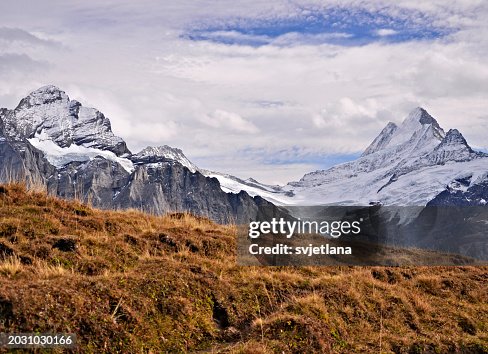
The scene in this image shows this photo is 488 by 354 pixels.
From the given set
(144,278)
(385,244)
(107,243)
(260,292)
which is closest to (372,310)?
(260,292)

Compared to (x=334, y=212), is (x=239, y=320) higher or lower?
lower

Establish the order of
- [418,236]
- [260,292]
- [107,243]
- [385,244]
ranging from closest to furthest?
[260,292], [107,243], [385,244], [418,236]

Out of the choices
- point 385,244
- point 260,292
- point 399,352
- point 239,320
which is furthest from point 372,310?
point 385,244

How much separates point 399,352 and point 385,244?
14.0 m

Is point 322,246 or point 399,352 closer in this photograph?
point 399,352

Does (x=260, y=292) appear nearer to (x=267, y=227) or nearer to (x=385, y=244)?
(x=267, y=227)

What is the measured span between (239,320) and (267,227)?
6.98 meters

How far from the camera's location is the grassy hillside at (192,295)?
12.9 metres

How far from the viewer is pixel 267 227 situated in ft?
72.9

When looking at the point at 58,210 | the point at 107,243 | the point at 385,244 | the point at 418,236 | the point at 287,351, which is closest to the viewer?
the point at 287,351

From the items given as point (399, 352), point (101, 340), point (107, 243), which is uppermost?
point (107, 243)

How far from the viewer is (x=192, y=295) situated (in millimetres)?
15625

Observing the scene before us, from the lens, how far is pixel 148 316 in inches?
551

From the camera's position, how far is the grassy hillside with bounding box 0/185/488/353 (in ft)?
42.3
